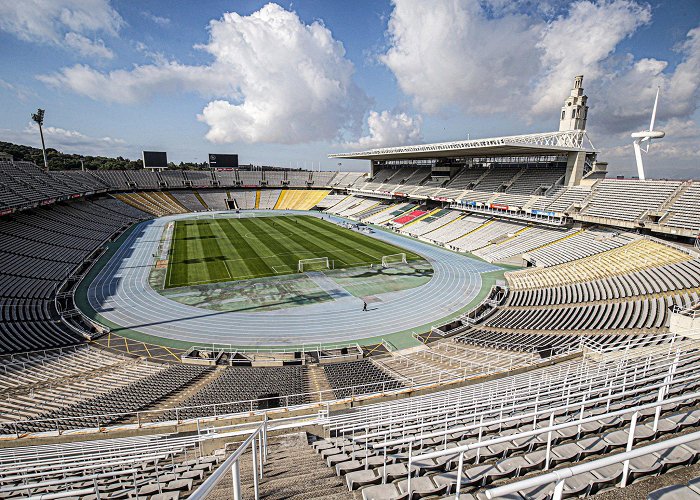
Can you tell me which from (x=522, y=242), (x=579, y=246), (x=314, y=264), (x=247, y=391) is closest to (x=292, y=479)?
(x=247, y=391)

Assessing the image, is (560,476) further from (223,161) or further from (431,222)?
(223,161)

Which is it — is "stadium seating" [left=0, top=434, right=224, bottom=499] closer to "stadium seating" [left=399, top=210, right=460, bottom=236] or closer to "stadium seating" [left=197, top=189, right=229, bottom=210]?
"stadium seating" [left=399, top=210, right=460, bottom=236]

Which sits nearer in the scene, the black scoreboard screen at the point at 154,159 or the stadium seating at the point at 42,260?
the stadium seating at the point at 42,260

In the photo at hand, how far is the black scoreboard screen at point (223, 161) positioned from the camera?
87812 millimetres

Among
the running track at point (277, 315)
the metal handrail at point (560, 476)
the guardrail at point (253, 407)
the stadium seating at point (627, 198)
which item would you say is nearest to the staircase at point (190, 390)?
the guardrail at point (253, 407)

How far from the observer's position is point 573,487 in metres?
4.34

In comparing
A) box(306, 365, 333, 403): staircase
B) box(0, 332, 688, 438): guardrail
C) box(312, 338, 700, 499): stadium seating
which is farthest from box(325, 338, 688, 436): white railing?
box(306, 365, 333, 403): staircase

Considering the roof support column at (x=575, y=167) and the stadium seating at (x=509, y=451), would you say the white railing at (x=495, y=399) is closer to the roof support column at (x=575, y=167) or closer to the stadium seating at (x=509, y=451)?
the stadium seating at (x=509, y=451)

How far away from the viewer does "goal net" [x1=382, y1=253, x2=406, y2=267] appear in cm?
3812

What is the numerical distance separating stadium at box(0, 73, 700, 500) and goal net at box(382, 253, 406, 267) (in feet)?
0.89

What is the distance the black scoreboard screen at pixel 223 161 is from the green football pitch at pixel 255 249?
30.7 meters

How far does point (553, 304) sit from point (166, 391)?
24059mm

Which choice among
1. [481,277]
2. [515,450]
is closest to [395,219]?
[481,277]

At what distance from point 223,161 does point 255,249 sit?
54.2 m
